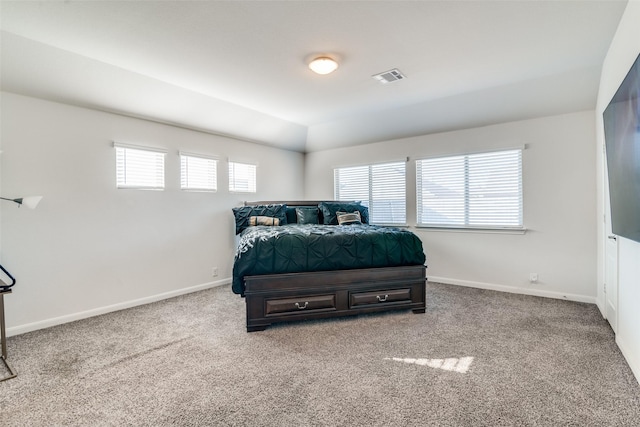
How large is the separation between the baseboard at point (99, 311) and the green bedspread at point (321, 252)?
1.56 metres

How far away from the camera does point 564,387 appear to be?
1897 millimetres

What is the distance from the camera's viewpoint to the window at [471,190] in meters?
4.04

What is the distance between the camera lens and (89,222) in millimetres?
3295

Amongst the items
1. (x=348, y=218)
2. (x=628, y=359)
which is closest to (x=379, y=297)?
(x=348, y=218)

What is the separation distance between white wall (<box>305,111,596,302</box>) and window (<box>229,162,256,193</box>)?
299 cm

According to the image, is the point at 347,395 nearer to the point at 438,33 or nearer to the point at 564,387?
the point at 564,387

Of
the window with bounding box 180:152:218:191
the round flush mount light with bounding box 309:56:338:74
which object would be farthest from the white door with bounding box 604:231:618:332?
the window with bounding box 180:152:218:191

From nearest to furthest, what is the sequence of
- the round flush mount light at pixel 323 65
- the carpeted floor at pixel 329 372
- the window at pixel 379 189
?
the carpeted floor at pixel 329 372 → the round flush mount light at pixel 323 65 → the window at pixel 379 189

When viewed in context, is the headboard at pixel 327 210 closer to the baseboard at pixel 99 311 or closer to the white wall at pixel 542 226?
the white wall at pixel 542 226

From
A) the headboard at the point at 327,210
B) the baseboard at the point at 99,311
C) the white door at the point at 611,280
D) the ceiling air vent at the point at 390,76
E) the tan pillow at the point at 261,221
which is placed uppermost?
the ceiling air vent at the point at 390,76

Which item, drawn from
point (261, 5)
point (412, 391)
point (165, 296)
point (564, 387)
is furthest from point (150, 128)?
point (564, 387)

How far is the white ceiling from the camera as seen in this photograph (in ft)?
6.94

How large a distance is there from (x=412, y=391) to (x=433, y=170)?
3.53 metres

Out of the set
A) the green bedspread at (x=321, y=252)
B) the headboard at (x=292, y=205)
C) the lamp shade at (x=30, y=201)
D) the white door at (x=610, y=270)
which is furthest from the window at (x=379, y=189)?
the lamp shade at (x=30, y=201)
